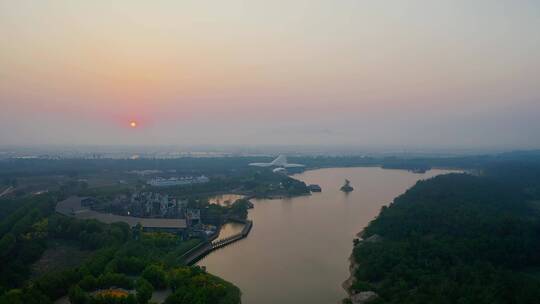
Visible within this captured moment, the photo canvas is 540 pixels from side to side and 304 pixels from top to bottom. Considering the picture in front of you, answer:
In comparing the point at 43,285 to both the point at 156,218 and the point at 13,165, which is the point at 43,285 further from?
the point at 13,165

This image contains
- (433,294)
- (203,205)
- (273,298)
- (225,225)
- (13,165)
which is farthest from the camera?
(13,165)

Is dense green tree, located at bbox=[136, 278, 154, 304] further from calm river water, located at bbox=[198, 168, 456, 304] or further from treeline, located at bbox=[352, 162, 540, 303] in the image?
treeline, located at bbox=[352, 162, 540, 303]

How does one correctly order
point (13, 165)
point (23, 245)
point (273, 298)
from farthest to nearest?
1. point (13, 165)
2. point (23, 245)
3. point (273, 298)

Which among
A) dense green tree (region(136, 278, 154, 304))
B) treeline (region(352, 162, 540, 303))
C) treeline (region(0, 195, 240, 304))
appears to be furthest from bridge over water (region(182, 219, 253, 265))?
treeline (region(352, 162, 540, 303))

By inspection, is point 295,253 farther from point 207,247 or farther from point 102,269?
point 102,269

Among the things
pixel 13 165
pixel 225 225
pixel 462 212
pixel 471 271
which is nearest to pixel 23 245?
pixel 225 225

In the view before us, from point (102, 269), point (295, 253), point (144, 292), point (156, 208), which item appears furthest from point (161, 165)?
point (144, 292)
